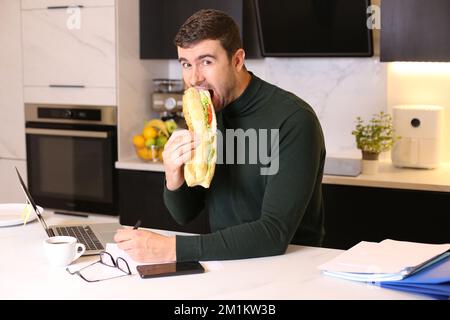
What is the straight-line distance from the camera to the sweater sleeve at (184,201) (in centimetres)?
207

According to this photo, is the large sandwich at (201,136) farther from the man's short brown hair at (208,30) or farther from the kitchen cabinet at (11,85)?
the kitchen cabinet at (11,85)

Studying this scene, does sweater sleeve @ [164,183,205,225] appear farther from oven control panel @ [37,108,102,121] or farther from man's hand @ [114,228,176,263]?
oven control panel @ [37,108,102,121]

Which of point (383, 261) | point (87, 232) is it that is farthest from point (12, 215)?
point (383, 261)

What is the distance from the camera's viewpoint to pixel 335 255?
1.78 m

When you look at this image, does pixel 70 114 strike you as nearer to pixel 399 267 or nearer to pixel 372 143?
pixel 372 143

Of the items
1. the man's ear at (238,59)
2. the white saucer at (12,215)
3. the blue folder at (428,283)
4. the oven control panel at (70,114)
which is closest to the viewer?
the blue folder at (428,283)

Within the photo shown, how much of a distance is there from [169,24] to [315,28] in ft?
2.89

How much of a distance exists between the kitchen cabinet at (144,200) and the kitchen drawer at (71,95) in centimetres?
41

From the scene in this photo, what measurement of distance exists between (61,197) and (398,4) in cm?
215

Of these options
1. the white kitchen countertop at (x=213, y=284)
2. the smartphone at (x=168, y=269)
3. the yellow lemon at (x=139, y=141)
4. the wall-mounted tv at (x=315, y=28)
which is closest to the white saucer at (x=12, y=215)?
the white kitchen countertop at (x=213, y=284)

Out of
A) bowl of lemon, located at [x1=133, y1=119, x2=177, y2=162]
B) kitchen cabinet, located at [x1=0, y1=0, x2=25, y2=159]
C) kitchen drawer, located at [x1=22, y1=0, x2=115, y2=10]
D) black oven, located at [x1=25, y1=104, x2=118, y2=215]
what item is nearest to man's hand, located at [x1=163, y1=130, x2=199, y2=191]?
bowl of lemon, located at [x1=133, y1=119, x2=177, y2=162]
